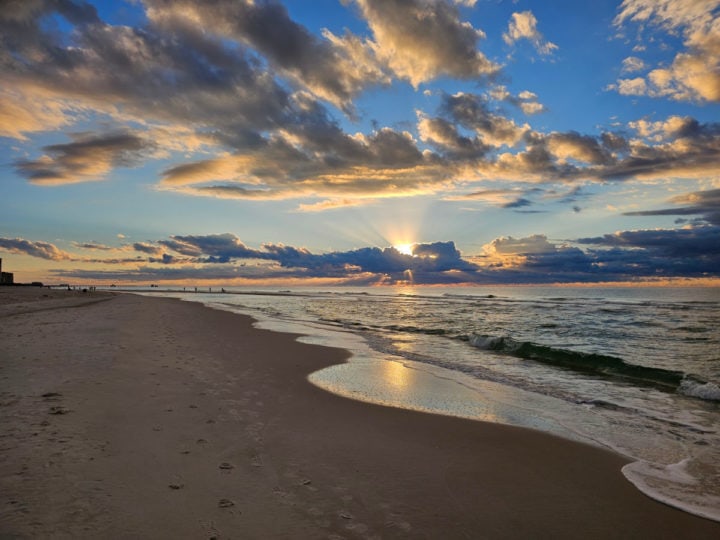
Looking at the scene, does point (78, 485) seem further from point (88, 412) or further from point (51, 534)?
point (88, 412)

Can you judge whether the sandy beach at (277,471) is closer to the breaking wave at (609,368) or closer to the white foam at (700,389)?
the white foam at (700,389)

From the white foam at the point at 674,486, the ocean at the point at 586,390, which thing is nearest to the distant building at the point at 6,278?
the ocean at the point at 586,390

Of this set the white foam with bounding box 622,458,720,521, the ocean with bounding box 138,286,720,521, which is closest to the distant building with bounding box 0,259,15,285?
the ocean with bounding box 138,286,720,521

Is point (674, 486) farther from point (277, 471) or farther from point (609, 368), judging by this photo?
point (609, 368)

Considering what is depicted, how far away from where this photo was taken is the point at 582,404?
11094 mm

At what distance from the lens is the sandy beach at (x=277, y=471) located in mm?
4395

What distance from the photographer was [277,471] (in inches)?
225

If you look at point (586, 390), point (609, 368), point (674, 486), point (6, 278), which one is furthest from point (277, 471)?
point (6, 278)

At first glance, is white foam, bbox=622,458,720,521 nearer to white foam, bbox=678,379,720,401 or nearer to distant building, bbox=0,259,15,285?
white foam, bbox=678,379,720,401

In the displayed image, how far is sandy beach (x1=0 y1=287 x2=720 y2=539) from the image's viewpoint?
4.39 m

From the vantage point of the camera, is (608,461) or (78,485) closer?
(78,485)

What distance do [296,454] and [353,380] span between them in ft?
21.8

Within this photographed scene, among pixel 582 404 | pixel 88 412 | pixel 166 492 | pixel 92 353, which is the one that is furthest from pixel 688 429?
pixel 92 353

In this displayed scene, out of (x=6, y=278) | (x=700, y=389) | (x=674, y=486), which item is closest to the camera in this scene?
(x=674, y=486)
